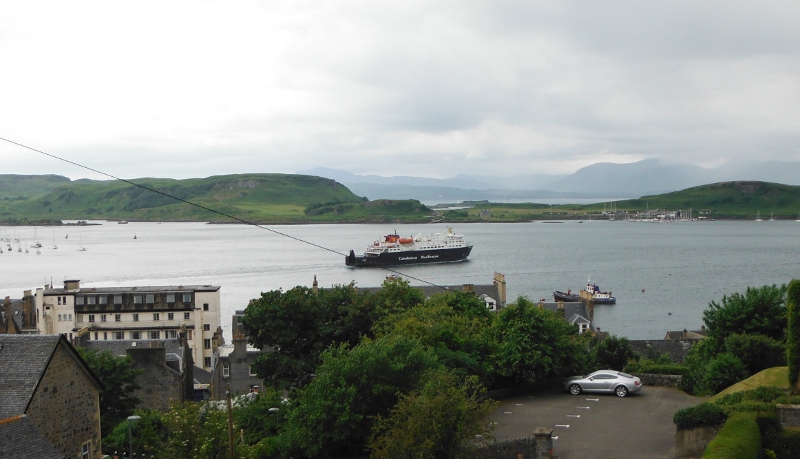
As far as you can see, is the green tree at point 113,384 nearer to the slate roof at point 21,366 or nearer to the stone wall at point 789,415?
the slate roof at point 21,366

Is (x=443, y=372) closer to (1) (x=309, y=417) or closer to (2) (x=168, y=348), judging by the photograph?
(1) (x=309, y=417)

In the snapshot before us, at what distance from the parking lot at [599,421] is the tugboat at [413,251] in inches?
4219

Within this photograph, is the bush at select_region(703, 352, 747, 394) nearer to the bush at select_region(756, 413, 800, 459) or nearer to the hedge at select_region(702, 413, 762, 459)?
the bush at select_region(756, 413, 800, 459)

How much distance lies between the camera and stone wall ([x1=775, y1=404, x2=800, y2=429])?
48.2 feet

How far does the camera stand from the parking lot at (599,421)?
1543cm

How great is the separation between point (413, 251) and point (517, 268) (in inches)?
1125

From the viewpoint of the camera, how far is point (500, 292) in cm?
6053

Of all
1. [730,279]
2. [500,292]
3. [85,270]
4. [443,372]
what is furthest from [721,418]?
[85,270]

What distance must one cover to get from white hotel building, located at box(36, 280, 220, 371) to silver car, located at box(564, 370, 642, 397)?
1319 inches

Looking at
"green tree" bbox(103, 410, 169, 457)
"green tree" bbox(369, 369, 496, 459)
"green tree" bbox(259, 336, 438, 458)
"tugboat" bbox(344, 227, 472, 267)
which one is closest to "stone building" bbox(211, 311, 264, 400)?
"green tree" bbox(103, 410, 169, 457)

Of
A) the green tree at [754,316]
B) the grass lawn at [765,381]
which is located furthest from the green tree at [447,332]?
the green tree at [754,316]

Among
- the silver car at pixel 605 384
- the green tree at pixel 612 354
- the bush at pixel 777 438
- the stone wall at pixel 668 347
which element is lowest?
the stone wall at pixel 668 347

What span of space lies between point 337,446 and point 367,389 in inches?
57.8

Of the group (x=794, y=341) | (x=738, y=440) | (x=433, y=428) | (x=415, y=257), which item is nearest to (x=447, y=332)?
(x=433, y=428)
